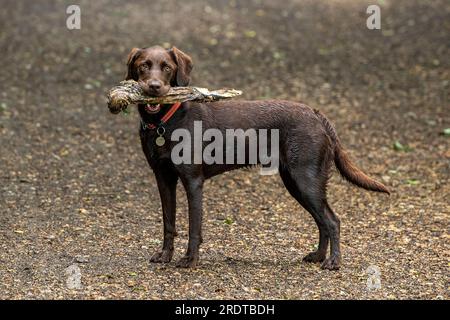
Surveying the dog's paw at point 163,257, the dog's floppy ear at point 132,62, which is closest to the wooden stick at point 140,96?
the dog's floppy ear at point 132,62

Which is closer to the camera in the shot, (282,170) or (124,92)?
(124,92)

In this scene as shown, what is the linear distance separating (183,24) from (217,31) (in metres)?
0.66

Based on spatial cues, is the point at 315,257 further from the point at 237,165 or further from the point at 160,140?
the point at 160,140

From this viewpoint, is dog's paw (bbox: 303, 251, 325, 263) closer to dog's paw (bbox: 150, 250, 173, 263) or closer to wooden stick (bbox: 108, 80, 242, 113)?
dog's paw (bbox: 150, 250, 173, 263)

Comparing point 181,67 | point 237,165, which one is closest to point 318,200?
point 237,165

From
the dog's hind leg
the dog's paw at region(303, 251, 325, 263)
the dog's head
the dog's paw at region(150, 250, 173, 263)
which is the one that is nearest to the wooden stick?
the dog's head

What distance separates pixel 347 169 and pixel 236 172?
2743mm

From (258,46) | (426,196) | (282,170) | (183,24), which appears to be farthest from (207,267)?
(183,24)

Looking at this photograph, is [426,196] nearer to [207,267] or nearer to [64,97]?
[207,267]

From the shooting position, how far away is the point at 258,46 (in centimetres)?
1374

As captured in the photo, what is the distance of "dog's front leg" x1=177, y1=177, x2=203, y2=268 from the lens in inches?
233

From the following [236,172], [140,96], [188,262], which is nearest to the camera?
[140,96]

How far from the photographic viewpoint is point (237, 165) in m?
6.13

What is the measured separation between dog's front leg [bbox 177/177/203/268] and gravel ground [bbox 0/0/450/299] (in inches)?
3.7
